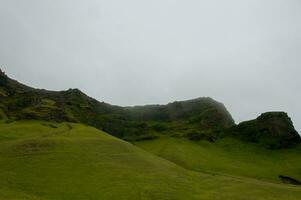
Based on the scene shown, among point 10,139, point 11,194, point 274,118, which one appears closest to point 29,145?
point 10,139

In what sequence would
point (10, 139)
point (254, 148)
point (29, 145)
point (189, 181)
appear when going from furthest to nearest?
point (254, 148) → point (10, 139) → point (29, 145) → point (189, 181)

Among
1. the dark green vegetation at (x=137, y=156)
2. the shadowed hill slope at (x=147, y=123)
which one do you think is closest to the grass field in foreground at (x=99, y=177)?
the dark green vegetation at (x=137, y=156)

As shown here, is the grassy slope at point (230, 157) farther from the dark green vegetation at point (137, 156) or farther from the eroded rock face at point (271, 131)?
the eroded rock face at point (271, 131)

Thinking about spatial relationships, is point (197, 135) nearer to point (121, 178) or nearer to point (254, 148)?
point (254, 148)

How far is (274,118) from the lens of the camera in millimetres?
172500

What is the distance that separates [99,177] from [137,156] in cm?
1984

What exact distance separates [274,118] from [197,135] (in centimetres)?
3042

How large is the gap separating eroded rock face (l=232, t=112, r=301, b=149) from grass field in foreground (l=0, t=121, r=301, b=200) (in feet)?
235

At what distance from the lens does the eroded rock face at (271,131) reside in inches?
6390

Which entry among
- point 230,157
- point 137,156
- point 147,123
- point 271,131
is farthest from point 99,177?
point 147,123

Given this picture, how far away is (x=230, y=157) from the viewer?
463 feet

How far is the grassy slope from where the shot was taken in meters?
121

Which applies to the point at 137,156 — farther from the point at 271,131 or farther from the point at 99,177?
the point at 271,131

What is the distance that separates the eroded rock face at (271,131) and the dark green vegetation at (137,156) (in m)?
0.35
